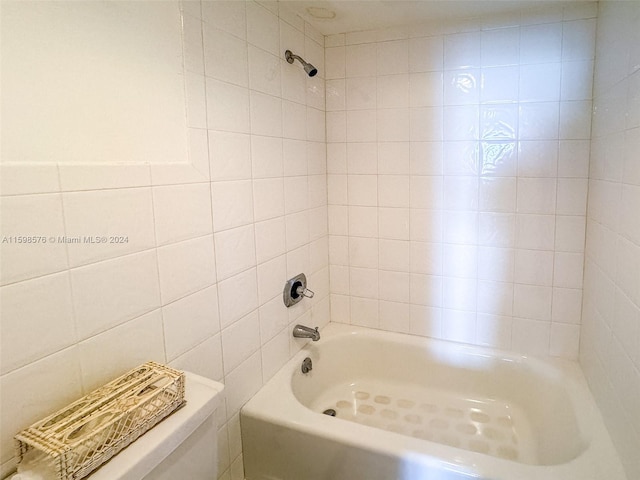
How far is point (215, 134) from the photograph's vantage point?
1.36 meters

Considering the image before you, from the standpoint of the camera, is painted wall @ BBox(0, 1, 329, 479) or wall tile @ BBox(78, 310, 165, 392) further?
wall tile @ BBox(78, 310, 165, 392)

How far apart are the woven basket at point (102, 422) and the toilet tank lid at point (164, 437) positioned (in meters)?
0.02

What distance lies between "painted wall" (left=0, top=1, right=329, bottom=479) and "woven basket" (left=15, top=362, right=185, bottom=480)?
0.05 m

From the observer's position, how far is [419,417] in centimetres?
194

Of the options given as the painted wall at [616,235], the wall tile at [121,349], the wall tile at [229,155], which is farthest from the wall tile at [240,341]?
the painted wall at [616,235]

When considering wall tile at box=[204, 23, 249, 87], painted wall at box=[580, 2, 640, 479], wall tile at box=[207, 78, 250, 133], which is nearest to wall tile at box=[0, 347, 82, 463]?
wall tile at box=[207, 78, 250, 133]

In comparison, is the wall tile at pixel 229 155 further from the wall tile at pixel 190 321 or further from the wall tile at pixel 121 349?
the wall tile at pixel 121 349

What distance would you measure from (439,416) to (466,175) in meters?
1.15

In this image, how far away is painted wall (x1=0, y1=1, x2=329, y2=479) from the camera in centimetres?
86

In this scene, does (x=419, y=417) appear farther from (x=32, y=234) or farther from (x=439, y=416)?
(x=32, y=234)

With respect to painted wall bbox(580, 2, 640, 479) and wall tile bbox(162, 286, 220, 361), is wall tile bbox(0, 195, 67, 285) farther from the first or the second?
painted wall bbox(580, 2, 640, 479)

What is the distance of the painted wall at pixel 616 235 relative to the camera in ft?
3.92

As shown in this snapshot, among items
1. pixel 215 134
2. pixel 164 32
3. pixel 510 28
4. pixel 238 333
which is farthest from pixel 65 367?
pixel 510 28

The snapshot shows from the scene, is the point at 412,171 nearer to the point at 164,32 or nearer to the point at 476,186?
the point at 476,186
